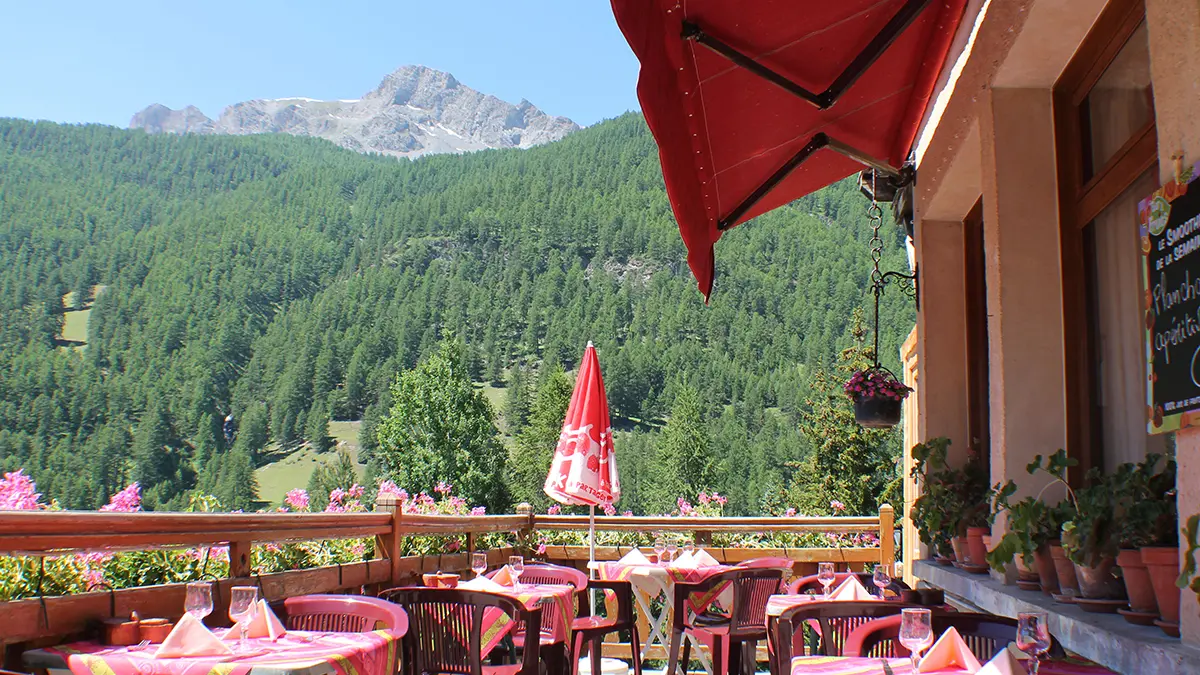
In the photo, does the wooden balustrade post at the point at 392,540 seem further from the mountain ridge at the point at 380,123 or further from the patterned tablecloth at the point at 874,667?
the mountain ridge at the point at 380,123

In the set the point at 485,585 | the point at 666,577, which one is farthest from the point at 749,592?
the point at 485,585

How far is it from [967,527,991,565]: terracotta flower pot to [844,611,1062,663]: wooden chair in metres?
1.22

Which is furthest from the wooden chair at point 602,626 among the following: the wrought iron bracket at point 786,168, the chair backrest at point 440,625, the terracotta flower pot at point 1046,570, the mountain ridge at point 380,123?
the mountain ridge at point 380,123

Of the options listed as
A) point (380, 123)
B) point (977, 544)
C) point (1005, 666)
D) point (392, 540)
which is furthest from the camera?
point (380, 123)

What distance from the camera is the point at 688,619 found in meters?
5.36

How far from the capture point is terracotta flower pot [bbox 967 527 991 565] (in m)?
3.63

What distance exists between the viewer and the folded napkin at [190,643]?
2158mm

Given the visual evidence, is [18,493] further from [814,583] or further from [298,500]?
[814,583]

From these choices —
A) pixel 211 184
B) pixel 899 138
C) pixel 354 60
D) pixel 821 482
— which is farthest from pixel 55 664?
pixel 354 60

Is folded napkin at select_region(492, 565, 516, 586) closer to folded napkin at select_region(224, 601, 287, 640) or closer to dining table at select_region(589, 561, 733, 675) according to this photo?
dining table at select_region(589, 561, 733, 675)

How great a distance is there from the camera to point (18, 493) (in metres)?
3.83

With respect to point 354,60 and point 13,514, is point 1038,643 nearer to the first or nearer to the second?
point 13,514

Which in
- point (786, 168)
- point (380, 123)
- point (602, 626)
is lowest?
point (602, 626)

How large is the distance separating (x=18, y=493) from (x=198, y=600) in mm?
1992
